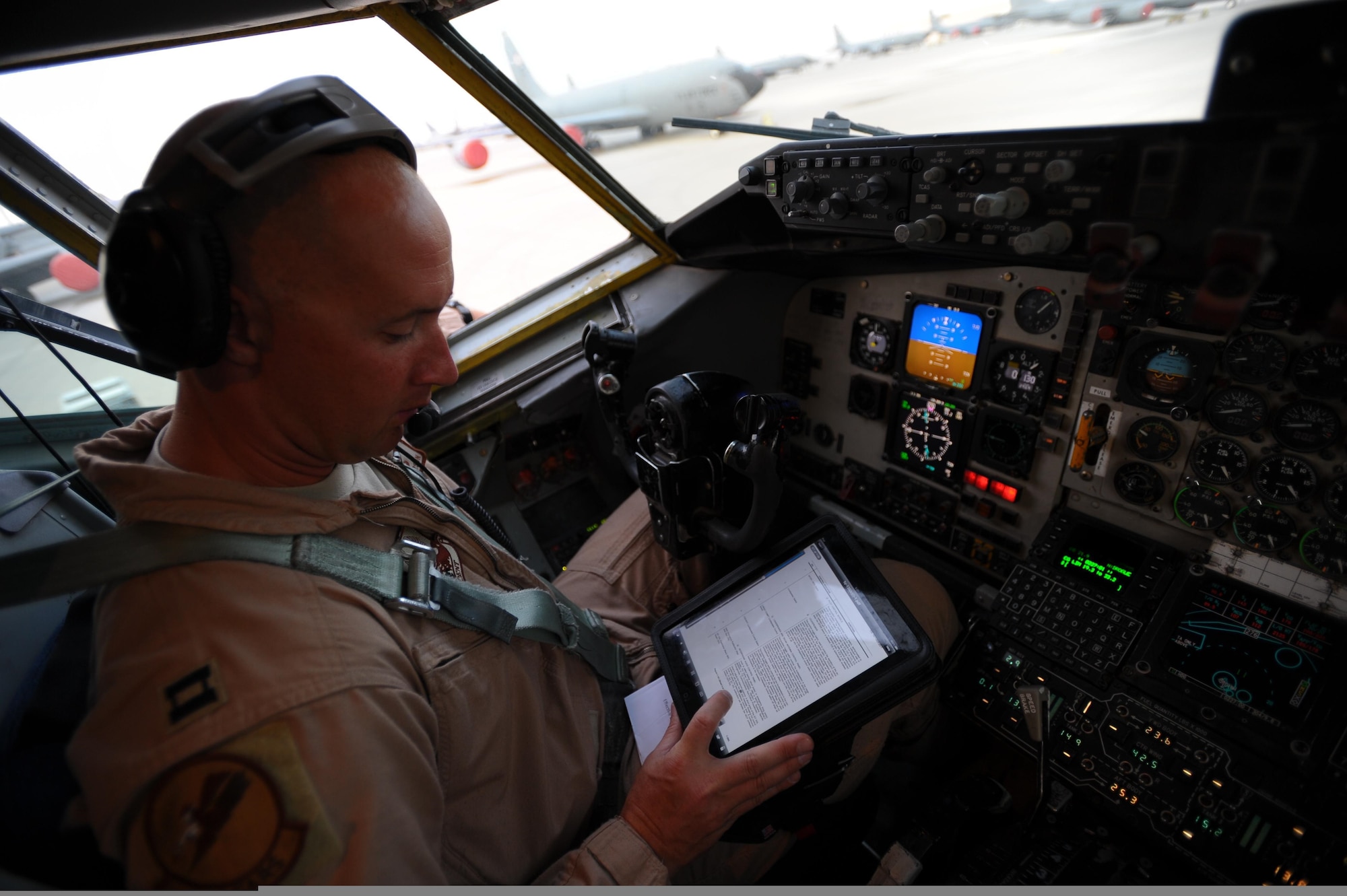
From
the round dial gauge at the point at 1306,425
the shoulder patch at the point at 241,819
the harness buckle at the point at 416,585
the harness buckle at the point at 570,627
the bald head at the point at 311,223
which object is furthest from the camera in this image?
the round dial gauge at the point at 1306,425

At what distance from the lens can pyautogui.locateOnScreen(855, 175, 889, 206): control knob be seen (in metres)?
1.50

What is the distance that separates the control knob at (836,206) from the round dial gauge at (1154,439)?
35.9 inches

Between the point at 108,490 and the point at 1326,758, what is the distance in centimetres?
203

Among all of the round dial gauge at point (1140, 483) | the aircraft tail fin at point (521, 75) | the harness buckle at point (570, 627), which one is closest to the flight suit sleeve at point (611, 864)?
the harness buckle at point (570, 627)

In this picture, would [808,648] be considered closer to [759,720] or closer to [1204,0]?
[759,720]

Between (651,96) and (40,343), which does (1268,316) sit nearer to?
(651,96)

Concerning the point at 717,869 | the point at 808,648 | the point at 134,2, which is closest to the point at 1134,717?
the point at 808,648

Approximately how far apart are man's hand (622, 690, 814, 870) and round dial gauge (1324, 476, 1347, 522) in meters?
1.22

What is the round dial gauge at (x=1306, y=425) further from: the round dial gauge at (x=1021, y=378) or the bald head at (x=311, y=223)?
the bald head at (x=311, y=223)

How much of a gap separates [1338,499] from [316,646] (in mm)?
1878

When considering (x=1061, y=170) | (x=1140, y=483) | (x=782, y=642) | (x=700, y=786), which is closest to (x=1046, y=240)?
(x=1061, y=170)

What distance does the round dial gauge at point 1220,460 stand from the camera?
56.1 inches

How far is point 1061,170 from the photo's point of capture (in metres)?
1.11

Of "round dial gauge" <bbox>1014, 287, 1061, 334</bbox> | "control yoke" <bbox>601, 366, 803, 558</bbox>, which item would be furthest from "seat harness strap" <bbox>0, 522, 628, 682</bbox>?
"round dial gauge" <bbox>1014, 287, 1061, 334</bbox>
